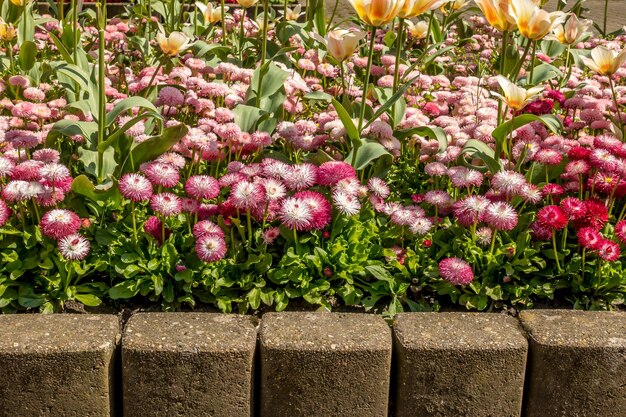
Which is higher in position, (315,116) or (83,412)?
(315,116)

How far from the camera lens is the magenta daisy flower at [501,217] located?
6.91 ft

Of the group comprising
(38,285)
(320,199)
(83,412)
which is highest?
(320,199)

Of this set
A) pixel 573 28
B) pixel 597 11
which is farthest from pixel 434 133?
pixel 597 11

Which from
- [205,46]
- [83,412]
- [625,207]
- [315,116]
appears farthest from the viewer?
[205,46]

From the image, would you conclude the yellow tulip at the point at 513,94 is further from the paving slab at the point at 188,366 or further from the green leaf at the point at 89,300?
the green leaf at the point at 89,300

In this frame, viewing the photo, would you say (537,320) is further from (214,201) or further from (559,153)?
(214,201)

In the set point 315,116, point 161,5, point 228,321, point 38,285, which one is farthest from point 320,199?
point 161,5

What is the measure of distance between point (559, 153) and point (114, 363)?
129cm

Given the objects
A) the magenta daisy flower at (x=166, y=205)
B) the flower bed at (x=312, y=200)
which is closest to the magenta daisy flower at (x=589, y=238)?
the flower bed at (x=312, y=200)

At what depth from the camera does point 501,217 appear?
211 cm

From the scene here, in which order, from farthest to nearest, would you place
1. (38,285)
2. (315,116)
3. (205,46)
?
(205,46) → (315,116) → (38,285)

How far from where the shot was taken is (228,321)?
1922mm

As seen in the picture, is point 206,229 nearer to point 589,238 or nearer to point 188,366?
point 188,366

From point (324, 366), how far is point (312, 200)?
16.3 inches
